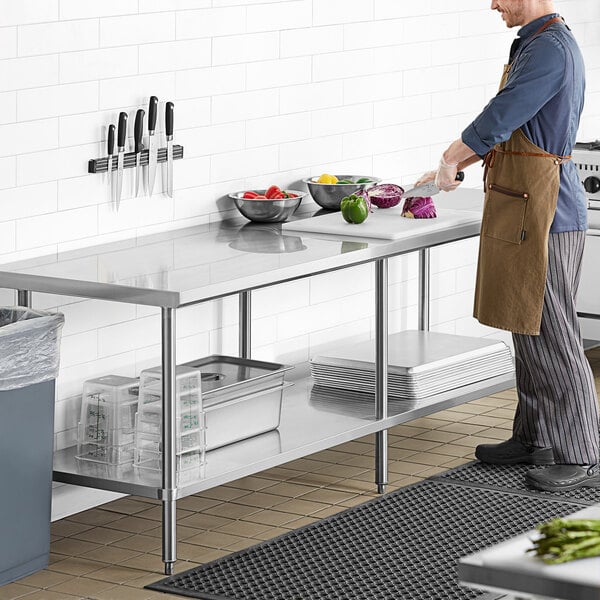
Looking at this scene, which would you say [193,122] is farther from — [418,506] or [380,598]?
[380,598]

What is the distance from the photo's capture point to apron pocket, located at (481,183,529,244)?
493 centimetres

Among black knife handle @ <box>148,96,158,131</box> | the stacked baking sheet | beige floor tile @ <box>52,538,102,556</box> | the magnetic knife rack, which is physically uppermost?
black knife handle @ <box>148,96,158,131</box>

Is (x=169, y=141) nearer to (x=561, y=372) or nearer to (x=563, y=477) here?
(x=561, y=372)

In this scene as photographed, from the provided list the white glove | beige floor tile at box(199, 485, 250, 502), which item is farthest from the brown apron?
beige floor tile at box(199, 485, 250, 502)

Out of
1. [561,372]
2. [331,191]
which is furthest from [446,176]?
[561,372]

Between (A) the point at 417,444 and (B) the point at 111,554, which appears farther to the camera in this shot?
(A) the point at 417,444

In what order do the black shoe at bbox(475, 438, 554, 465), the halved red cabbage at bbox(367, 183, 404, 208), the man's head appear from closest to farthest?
the man's head → the black shoe at bbox(475, 438, 554, 465) → the halved red cabbage at bbox(367, 183, 404, 208)

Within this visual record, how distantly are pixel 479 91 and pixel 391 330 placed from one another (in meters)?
1.22

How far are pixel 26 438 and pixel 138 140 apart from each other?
120 cm

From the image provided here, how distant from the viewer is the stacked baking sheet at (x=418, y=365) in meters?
5.38

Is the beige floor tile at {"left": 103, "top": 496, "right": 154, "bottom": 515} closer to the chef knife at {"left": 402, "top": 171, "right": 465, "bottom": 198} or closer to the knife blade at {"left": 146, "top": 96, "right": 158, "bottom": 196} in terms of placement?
the knife blade at {"left": 146, "top": 96, "right": 158, "bottom": 196}

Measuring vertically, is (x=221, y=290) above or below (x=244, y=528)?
above

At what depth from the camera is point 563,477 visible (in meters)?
5.10

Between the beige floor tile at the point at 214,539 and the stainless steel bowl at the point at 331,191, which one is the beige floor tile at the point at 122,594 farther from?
the stainless steel bowl at the point at 331,191
